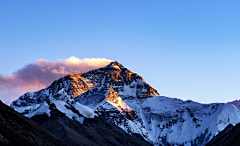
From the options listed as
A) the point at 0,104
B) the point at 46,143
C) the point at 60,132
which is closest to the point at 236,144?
the point at 46,143

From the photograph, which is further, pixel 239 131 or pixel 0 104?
pixel 239 131

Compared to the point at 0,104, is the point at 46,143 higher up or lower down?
lower down

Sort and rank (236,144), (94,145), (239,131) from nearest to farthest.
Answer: (236,144)
(239,131)
(94,145)

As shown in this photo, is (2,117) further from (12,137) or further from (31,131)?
(12,137)

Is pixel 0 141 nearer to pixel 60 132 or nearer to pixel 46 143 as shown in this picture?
pixel 46 143

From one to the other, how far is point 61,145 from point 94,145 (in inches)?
1846

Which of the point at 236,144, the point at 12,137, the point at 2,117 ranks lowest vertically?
the point at 236,144

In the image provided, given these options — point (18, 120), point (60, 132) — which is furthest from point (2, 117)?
point (60, 132)

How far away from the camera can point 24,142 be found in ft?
323

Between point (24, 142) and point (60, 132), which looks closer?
point (24, 142)

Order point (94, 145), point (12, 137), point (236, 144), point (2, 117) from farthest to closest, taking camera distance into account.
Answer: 1. point (94, 145)
2. point (236, 144)
3. point (2, 117)
4. point (12, 137)

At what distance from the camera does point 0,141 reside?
79.0 meters

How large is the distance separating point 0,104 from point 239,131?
98.7 metres

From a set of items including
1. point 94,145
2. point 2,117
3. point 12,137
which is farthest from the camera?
point 94,145
